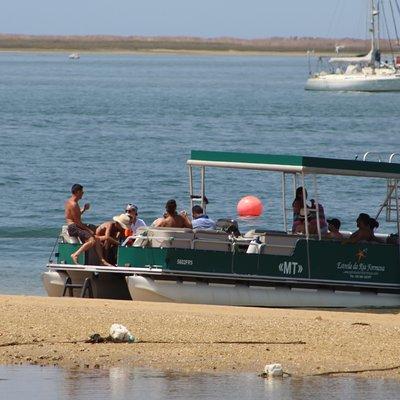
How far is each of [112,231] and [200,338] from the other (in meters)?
3.63

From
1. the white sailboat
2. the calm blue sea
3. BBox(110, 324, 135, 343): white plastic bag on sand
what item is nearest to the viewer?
BBox(110, 324, 135, 343): white plastic bag on sand

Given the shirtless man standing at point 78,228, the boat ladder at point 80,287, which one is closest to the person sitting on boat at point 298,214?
the shirtless man standing at point 78,228

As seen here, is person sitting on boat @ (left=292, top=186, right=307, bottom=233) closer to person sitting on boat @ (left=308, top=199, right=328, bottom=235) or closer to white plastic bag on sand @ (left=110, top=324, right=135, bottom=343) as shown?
person sitting on boat @ (left=308, top=199, right=328, bottom=235)

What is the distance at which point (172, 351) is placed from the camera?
13.1 meters

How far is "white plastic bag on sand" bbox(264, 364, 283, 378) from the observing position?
40.1 ft

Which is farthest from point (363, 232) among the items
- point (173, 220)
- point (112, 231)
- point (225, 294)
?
point (112, 231)

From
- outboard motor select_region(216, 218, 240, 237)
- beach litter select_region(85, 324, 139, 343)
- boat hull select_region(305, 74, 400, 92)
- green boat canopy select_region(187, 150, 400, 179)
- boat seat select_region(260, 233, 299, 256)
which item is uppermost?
green boat canopy select_region(187, 150, 400, 179)

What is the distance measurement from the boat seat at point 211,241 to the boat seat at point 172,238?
7 centimetres

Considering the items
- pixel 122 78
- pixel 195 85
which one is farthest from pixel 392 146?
pixel 122 78

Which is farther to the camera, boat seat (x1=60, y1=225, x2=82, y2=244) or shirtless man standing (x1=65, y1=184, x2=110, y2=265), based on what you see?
boat seat (x1=60, y1=225, x2=82, y2=244)

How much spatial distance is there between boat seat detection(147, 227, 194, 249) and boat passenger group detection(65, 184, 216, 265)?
13.7 inches

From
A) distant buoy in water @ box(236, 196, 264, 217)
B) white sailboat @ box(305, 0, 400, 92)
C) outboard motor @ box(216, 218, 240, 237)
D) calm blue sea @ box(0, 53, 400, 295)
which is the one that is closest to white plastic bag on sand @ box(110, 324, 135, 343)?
outboard motor @ box(216, 218, 240, 237)

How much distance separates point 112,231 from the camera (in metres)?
17.1

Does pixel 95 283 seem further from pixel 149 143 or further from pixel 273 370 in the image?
pixel 149 143
